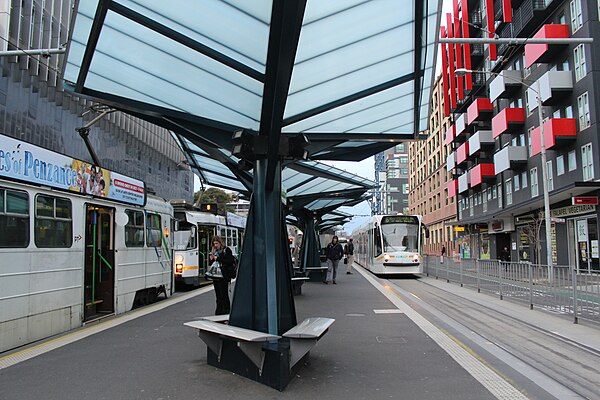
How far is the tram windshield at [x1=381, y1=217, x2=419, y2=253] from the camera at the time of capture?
77.7ft

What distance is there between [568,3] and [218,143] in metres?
27.1

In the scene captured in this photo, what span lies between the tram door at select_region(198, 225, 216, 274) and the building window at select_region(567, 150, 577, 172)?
1962 centimetres

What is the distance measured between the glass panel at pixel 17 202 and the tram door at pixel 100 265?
8.19 ft

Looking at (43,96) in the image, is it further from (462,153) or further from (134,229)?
(462,153)

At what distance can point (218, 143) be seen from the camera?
7441mm

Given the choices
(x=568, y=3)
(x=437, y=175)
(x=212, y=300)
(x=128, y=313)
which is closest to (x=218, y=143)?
(x=128, y=313)

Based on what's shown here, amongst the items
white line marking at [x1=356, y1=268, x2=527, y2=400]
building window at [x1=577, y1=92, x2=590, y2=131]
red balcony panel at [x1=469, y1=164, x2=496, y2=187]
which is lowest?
white line marking at [x1=356, y1=268, x2=527, y2=400]

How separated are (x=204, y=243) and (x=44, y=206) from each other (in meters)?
12.1

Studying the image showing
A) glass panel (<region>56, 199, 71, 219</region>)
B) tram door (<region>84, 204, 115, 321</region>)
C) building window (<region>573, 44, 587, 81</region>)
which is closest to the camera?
glass panel (<region>56, 199, 71, 219</region>)

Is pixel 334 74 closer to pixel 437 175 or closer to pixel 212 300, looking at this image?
pixel 212 300

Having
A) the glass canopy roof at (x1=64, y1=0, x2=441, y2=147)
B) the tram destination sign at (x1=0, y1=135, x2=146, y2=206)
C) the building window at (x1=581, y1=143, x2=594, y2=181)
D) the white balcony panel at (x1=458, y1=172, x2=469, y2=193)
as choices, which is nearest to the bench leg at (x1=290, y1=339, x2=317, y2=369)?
the glass canopy roof at (x1=64, y1=0, x2=441, y2=147)

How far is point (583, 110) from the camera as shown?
2538 centimetres

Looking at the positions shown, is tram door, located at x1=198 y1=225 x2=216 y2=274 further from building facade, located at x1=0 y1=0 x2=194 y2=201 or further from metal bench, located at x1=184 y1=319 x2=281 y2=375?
metal bench, located at x1=184 y1=319 x2=281 y2=375

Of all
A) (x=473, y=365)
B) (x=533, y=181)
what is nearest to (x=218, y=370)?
(x=473, y=365)
